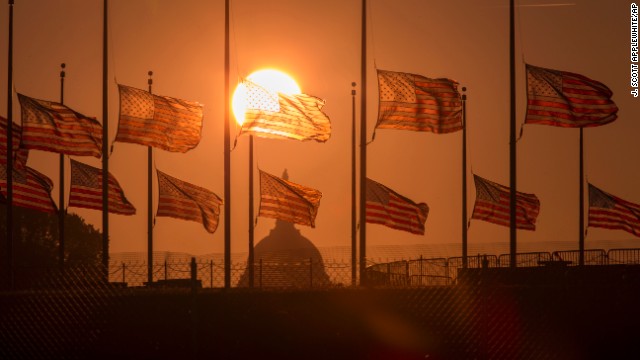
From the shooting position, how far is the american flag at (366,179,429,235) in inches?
1753

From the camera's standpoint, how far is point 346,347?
74.6 feet

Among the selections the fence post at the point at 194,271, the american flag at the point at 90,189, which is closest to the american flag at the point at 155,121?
the american flag at the point at 90,189

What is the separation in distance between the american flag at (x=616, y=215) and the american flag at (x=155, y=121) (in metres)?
15.9

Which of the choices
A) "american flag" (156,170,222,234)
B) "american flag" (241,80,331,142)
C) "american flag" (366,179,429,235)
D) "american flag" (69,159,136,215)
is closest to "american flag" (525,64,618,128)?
"american flag" (241,80,331,142)

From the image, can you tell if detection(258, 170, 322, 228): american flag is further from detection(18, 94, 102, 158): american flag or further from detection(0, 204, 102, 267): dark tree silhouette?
detection(0, 204, 102, 267): dark tree silhouette

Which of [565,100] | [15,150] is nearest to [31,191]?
[15,150]

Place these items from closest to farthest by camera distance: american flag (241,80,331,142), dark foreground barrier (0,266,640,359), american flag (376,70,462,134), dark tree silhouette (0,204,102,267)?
dark foreground barrier (0,266,640,359) < american flag (376,70,462,134) < american flag (241,80,331,142) < dark tree silhouette (0,204,102,267)

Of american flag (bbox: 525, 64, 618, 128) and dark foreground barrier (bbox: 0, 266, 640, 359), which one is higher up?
american flag (bbox: 525, 64, 618, 128)

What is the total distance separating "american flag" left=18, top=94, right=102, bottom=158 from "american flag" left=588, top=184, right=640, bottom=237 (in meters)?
17.9

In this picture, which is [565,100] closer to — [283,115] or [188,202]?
[283,115]

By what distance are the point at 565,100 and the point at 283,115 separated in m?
7.62

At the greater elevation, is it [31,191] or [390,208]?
[31,191]

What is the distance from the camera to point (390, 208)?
147 feet

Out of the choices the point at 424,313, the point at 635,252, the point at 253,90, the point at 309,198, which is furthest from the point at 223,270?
the point at 635,252
